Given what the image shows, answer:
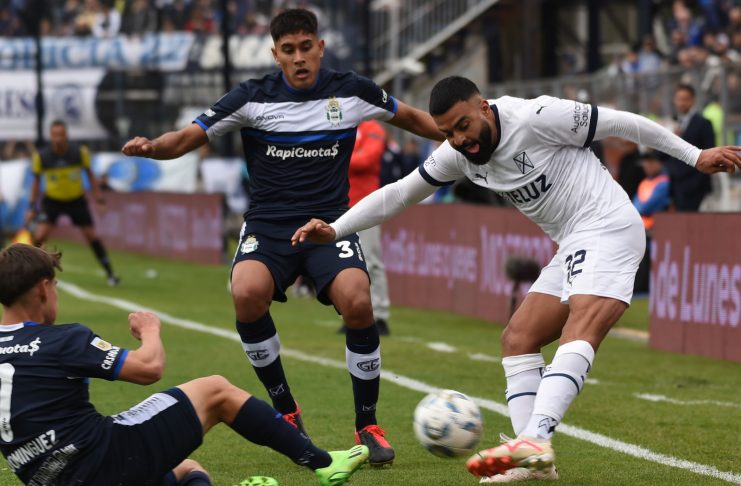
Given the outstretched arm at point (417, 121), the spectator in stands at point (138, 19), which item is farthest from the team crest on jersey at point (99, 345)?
the spectator in stands at point (138, 19)

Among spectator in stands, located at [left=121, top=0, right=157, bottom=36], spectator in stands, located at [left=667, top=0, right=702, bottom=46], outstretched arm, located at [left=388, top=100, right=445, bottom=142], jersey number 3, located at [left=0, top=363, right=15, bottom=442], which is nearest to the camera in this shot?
jersey number 3, located at [left=0, top=363, right=15, bottom=442]

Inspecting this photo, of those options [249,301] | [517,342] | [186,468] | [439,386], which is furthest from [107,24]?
[186,468]

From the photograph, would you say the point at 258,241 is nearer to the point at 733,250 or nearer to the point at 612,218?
the point at 612,218

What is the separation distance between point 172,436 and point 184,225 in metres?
19.8

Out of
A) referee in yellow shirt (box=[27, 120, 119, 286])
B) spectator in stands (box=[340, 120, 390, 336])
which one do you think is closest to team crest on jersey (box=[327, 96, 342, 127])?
spectator in stands (box=[340, 120, 390, 336])

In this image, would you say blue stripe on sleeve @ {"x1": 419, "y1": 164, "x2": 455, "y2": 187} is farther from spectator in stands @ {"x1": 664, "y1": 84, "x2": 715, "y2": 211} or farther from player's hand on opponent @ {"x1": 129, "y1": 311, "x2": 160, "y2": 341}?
spectator in stands @ {"x1": 664, "y1": 84, "x2": 715, "y2": 211}

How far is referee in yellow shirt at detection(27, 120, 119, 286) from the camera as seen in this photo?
63.2 ft

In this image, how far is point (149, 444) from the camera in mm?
5441

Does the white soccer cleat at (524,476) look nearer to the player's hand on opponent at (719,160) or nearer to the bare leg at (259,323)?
the bare leg at (259,323)

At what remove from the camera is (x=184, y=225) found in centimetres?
2512

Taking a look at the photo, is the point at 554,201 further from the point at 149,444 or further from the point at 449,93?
the point at 149,444

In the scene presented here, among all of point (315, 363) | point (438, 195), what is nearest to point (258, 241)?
point (315, 363)

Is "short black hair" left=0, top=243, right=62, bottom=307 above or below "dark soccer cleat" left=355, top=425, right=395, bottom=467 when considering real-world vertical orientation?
above

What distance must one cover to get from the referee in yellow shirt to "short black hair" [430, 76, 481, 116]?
44.6 feet
